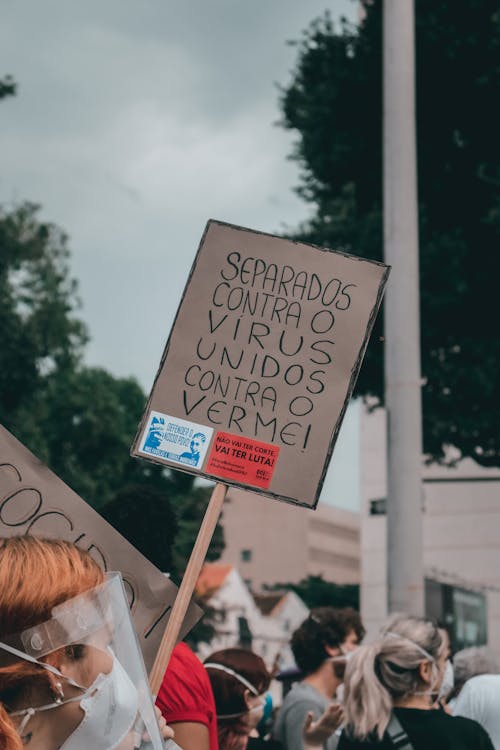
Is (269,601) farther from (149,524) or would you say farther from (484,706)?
(149,524)

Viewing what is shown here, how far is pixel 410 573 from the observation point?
7883 mm

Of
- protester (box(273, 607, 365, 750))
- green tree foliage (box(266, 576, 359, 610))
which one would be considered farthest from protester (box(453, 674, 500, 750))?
green tree foliage (box(266, 576, 359, 610))

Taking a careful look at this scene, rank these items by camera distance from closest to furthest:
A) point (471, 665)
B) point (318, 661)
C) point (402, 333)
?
point (318, 661) → point (471, 665) → point (402, 333)

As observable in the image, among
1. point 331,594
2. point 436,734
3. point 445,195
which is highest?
point 331,594

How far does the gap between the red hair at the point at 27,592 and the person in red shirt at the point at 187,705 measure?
1399mm

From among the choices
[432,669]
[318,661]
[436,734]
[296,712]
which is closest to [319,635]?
[318,661]

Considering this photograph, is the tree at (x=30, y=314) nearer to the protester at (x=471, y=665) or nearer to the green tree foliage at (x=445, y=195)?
the green tree foliage at (x=445, y=195)

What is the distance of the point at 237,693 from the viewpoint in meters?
4.30

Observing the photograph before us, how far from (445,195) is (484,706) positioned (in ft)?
34.6

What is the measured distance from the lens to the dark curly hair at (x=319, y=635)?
4930 mm

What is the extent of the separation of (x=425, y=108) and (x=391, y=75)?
573 cm

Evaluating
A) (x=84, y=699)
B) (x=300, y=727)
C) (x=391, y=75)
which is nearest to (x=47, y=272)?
(x=391, y=75)

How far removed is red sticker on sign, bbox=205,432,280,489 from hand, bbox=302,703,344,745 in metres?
1.33

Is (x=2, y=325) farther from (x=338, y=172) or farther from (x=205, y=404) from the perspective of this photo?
(x=205, y=404)
